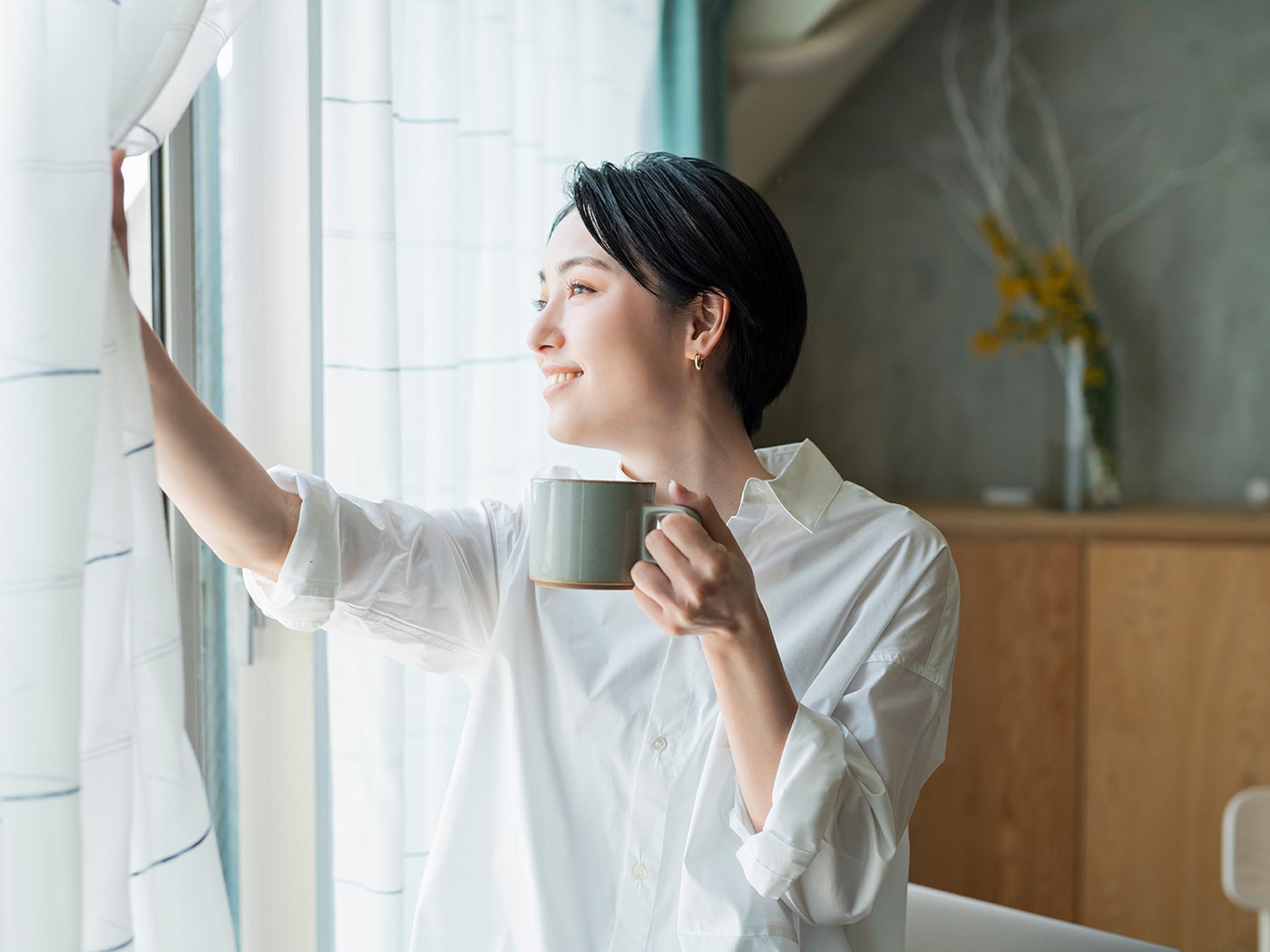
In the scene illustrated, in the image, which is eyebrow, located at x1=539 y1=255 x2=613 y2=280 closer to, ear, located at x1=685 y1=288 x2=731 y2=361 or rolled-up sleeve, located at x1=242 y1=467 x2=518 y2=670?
ear, located at x1=685 y1=288 x2=731 y2=361

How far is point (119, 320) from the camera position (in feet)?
2.48

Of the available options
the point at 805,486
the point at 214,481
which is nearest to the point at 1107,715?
the point at 805,486

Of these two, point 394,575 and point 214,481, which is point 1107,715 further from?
point 214,481

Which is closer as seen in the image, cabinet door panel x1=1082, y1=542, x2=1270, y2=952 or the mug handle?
the mug handle

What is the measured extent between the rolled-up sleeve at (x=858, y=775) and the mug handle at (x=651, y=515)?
0.59ft

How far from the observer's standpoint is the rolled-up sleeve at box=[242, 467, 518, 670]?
0.95 m

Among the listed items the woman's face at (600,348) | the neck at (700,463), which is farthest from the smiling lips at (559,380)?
the neck at (700,463)

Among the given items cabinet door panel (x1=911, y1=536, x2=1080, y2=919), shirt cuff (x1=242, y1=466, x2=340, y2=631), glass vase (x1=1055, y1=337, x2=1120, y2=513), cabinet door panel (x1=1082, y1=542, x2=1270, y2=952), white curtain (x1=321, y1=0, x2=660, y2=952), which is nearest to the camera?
shirt cuff (x1=242, y1=466, x2=340, y2=631)

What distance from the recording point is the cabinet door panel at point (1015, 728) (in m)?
2.40

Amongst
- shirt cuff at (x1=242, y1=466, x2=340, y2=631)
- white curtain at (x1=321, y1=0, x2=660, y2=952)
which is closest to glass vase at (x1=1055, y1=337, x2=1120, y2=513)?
white curtain at (x1=321, y1=0, x2=660, y2=952)

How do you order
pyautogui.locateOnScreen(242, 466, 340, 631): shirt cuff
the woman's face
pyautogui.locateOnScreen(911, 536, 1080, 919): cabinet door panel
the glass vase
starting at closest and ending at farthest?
pyautogui.locateOnScreen(242, 466, 340, 631): shirt cuff
the woman's face
pyautogui.locateOnScreen(911, 536, 1080, 919): cabinet door panel
the glass vase

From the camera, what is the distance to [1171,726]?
92.1 inches

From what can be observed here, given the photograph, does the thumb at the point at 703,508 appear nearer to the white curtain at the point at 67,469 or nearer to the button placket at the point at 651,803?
the button placket at the point at 651,803

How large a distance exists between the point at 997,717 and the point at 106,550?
2.09 metres
